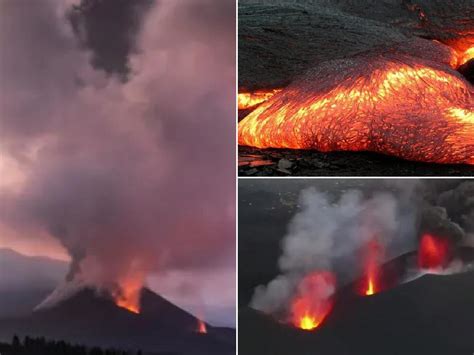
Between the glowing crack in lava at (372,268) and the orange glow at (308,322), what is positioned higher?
the glowing crack in lava at (372,268)

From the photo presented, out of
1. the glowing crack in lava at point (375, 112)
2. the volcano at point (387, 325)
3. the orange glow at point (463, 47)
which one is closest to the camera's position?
the glowing crack in lava at point (375, 112)

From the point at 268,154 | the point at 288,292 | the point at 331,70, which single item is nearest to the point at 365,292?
the point at 288,292

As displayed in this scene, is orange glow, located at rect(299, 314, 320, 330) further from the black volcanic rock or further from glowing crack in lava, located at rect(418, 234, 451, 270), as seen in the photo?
glowing crack in lava, located at rect(418, 234, 451, 270)

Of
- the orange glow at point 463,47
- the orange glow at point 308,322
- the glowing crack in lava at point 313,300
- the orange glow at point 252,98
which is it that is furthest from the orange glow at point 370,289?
the orange glow at point 463,47

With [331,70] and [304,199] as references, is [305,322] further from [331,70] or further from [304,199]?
[331,70]

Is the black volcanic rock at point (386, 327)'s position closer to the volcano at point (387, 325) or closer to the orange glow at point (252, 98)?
the volcano at point (387, 325)

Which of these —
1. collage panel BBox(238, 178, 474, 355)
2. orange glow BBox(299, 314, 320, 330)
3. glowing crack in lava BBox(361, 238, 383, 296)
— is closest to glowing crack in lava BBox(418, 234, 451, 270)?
collage panel BBox(238, 178, 474, 355)

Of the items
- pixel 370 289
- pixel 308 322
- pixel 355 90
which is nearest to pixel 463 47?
pixel 355 90
